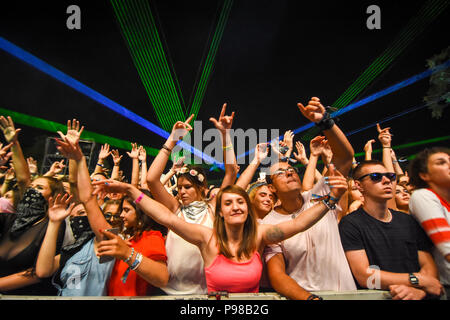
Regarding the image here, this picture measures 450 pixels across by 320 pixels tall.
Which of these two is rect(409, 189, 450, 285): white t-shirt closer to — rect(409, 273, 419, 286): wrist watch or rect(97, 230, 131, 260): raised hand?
rect(409, 273, 419, 286): wrist watch

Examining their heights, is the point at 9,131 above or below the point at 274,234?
above

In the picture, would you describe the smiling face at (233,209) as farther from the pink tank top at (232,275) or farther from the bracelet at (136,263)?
the bracelet at (136,263)

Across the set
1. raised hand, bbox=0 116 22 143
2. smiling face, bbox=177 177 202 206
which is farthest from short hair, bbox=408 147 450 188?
raised hand, bbox=0 116 22 143

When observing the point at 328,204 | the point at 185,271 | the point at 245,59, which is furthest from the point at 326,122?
the point at 245,59

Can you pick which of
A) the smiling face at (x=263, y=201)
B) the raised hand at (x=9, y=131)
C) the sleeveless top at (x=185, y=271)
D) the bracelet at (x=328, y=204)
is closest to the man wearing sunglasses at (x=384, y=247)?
the bracelet at (x=328, y=204)

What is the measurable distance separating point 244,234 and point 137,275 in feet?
3.15

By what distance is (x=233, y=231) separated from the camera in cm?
180

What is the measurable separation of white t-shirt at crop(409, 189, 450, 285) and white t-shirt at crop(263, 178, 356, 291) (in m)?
0.61

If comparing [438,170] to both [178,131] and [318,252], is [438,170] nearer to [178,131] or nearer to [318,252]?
[318,252]

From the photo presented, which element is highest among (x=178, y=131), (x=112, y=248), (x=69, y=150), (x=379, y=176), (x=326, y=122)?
(x=178, y=131)

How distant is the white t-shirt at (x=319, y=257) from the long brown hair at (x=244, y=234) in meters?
0.30

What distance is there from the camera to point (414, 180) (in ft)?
6.41

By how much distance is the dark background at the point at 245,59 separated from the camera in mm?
5469

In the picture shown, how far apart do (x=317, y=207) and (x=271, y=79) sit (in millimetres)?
6670
